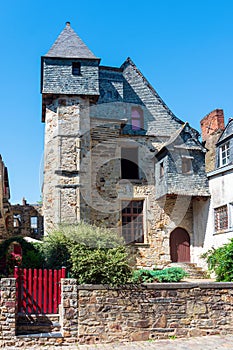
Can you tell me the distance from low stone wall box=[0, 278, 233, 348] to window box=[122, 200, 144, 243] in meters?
9.43

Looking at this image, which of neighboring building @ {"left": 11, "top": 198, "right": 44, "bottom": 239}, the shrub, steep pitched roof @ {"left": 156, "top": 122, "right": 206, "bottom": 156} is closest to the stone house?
steep pitched roof @ {"left": 156, "top": 122, "right": 206, "bottom": 156}

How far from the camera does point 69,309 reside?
9758 millimetres

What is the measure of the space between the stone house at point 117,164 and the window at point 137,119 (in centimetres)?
5

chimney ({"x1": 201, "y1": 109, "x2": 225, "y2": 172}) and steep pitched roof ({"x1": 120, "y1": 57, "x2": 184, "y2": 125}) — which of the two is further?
chimney ({"x1": 201, "y1": 109, "x2": 225, "y2": 172})

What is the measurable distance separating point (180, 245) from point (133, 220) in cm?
252

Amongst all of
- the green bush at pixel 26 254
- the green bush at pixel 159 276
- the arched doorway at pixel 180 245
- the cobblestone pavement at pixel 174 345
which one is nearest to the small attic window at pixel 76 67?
the arched doorway at pixel 180 245

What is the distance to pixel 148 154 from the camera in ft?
68.3

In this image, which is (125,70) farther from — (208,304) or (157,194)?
(208,304)

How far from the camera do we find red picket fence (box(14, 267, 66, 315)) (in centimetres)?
1024

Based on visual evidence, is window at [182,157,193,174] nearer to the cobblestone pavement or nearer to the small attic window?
the small attic window

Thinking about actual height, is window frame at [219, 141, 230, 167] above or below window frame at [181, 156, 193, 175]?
above

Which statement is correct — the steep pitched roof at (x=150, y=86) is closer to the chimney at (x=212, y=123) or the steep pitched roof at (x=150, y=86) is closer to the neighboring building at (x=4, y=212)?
the chimney at (x=212, y=123)

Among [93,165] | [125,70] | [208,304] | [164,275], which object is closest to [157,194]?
[93,165]

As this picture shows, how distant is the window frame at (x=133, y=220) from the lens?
19891 mm
